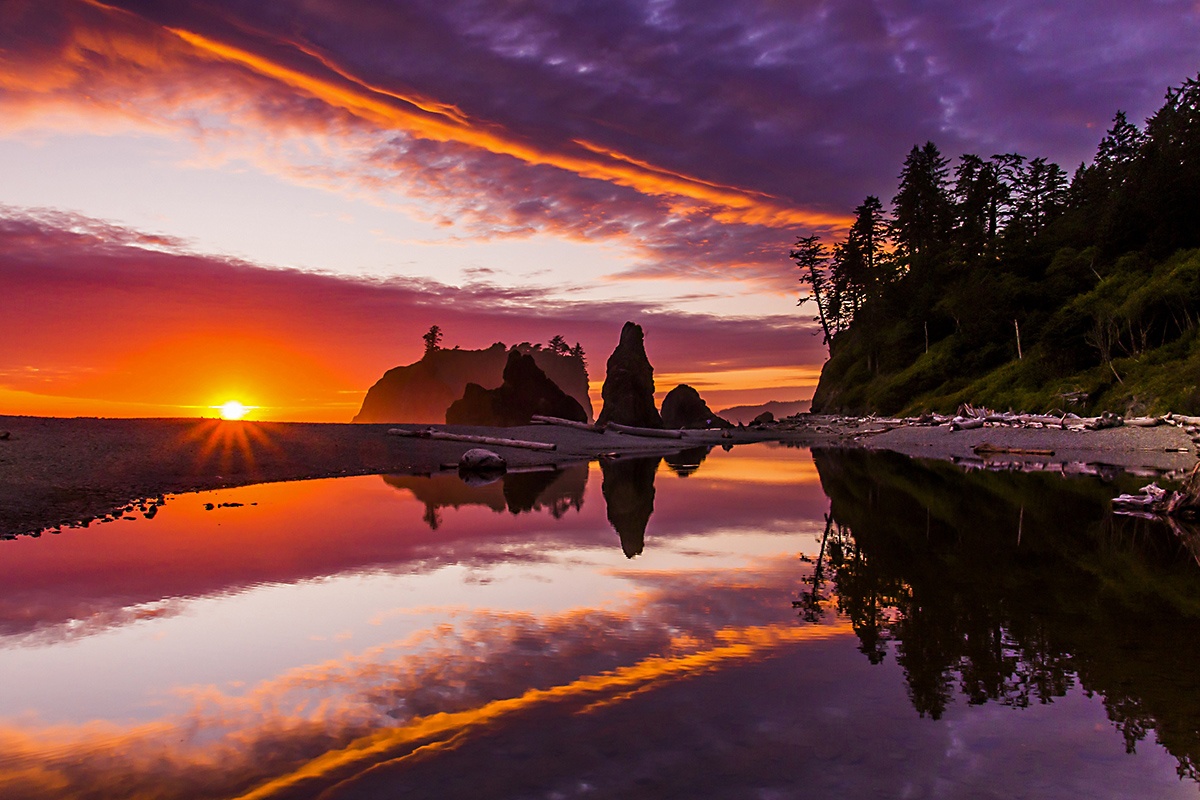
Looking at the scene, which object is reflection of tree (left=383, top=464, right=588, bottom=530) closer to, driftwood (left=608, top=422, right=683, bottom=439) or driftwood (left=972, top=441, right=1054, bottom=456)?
driftwood (left=972, top=441, right=1054, bottom=456)

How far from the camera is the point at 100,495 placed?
14961mm

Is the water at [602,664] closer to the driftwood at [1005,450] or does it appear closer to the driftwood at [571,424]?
the driftwood at [1005,450]

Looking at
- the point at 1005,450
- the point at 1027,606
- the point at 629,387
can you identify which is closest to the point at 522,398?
the point at 629,387

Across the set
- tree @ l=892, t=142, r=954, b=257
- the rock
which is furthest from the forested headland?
the rock

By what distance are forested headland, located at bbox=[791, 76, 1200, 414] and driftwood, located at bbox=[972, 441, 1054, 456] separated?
5682 millimetres

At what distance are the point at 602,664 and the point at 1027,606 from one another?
4517mm

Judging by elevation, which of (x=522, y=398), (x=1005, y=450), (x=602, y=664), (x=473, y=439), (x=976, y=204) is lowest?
(x=1005, y=450)

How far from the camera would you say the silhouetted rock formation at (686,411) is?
85438 millimetres

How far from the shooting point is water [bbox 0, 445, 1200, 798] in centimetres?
361

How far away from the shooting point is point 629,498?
17094 mm

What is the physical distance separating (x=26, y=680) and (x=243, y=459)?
60.3 feet

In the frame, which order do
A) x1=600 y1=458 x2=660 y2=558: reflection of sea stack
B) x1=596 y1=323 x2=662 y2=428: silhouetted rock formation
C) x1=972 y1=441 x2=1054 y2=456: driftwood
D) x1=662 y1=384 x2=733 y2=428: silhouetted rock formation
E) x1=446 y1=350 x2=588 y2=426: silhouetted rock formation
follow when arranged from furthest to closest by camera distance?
x1=662 y1=384 x2=733 y2=428: silhouetted rock formation < x1=596 y1=323 x2=662 y2=428: silhouetted rock formation < x1=446 y1=350 x2=588 y2=426: silhouetted rock formation < x1=972 y1=441 x2=1054 y2=456: driftwood < x1=600 y1=458 x2=660 y2=558: reflection of sea stack

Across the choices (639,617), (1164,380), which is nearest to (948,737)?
(639,617)

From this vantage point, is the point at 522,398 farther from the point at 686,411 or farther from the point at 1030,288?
the point at 1030,288
